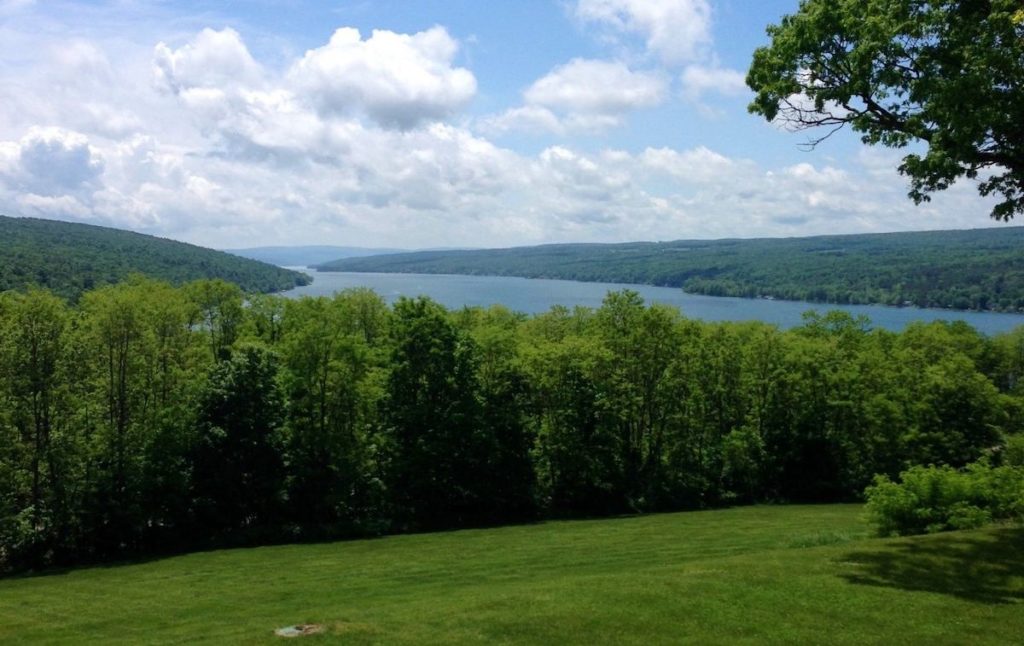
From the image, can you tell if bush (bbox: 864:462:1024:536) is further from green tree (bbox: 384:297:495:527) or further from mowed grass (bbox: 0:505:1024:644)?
green tree (bbox: 384:297:495:527)

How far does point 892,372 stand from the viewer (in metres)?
52.7

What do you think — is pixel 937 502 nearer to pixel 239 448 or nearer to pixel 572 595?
pixel 572 595

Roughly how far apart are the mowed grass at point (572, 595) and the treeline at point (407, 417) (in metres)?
5.59

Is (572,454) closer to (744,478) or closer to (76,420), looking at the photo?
(744,478)

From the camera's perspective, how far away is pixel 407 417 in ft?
135

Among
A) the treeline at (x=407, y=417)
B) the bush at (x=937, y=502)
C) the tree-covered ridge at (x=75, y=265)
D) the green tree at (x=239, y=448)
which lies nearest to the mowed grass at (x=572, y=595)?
the bush at (x=937, y=502)

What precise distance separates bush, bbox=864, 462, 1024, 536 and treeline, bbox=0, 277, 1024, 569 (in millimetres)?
23079

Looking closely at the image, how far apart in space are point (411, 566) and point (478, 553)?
3.63 m

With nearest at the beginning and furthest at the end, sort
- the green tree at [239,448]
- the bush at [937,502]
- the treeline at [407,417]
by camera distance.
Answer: the bush at [937,502]
the treeline at [407,417]
the green tree at [239,448]

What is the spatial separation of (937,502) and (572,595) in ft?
42.3

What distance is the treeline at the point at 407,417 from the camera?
33.6 m

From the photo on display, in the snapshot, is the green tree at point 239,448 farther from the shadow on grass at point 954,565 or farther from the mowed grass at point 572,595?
the shadow on grass at point 954,565

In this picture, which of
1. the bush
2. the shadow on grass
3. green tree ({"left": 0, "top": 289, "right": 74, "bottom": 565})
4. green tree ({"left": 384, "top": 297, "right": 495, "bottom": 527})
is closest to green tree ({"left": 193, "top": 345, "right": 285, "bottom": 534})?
green tree ({"left": 0, "top": 289, "right": 74, "bottom": 565})

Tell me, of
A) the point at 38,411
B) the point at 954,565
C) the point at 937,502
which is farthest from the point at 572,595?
the point at 38,411
